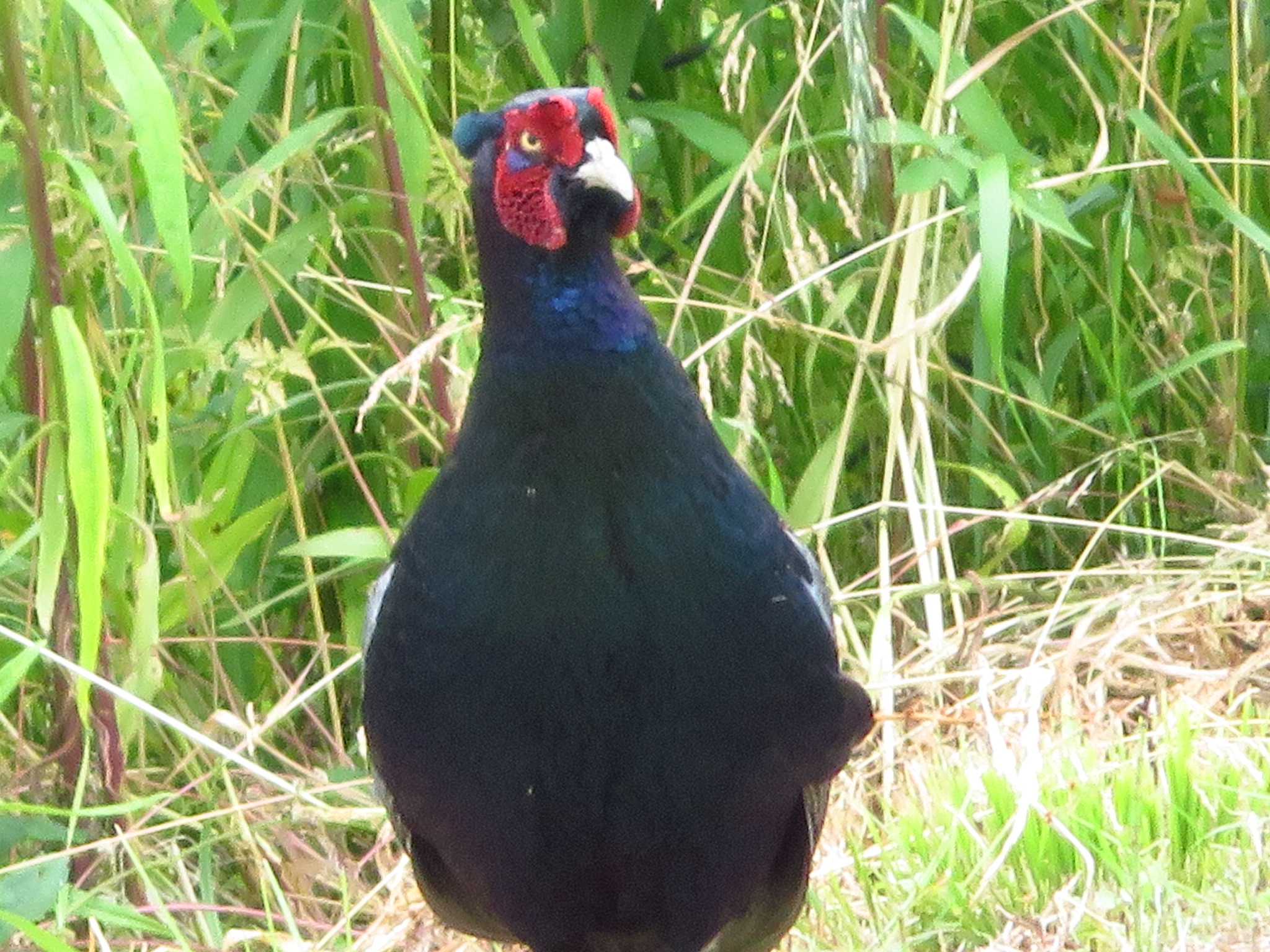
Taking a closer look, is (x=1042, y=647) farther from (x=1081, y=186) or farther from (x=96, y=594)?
(x=96, y=594)

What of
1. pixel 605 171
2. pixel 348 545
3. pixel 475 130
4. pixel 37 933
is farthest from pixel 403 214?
pixel 37 933

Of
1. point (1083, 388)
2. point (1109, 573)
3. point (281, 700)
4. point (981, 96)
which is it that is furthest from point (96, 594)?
point (1083, 388)

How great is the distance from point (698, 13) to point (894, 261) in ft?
1.28

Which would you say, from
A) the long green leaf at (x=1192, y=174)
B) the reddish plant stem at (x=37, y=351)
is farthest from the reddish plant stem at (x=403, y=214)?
the long green leaf at (x=1192, y=174)

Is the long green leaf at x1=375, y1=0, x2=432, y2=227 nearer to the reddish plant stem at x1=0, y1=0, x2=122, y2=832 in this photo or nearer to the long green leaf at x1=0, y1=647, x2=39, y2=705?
the reddish plant stem at x1=0, y1=0, x2=122, y2=832

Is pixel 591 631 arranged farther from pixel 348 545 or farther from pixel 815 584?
pixel 348 545

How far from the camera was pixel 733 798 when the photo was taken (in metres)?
1.79

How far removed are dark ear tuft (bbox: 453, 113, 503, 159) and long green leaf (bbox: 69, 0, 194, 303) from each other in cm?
24

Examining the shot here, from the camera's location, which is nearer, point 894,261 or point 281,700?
point 281,700

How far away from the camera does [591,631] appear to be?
1691 millimetres

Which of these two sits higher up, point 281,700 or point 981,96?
point 981,96

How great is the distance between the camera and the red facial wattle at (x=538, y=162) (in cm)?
166

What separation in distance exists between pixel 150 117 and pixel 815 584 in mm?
689

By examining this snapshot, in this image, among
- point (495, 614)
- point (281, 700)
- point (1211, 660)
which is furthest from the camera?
point (1211, 660)
